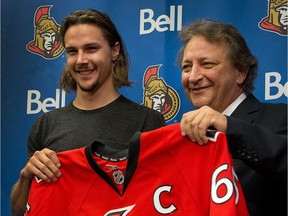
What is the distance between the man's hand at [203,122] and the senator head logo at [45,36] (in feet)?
3.85

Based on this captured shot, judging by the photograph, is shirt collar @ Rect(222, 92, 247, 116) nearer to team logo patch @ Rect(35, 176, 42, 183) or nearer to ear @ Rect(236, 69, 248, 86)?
ear @ Rect(236, 69, 248, 86)

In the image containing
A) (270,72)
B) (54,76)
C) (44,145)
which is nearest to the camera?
(44,145)

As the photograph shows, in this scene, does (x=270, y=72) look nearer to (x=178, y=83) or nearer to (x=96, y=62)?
(x=178, y=83)

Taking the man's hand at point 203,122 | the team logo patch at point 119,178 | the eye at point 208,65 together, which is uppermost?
the eye at point 208,65

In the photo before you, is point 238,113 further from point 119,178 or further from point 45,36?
point 45,36

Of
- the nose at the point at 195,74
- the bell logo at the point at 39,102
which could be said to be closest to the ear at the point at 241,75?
the nose at the point at 195,74

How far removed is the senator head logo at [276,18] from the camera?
205 cm

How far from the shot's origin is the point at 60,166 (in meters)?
1.54

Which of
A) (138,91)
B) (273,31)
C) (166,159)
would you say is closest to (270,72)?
(273,31)

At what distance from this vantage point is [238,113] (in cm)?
150

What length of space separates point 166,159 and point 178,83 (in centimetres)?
80

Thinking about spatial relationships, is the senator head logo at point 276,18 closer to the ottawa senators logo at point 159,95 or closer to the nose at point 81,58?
the ottawa senators logo at point 159,95

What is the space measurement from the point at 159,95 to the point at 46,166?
77 cm

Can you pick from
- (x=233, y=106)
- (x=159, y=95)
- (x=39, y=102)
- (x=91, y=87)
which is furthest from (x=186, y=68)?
(x=39, y=102)
